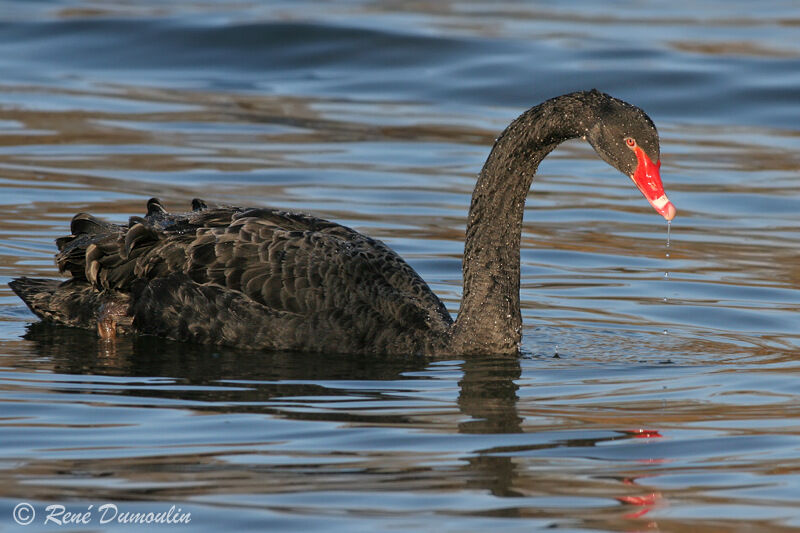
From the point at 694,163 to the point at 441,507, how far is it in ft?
34.1

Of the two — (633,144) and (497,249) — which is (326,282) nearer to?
(497,249)

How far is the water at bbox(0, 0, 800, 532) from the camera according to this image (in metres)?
6.27

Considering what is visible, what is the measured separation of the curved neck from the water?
0.20 m

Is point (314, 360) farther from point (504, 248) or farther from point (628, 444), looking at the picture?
point (628, 444)

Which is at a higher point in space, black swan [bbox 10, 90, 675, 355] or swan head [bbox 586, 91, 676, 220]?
swan head [bbox 586, 91, 676, 220]

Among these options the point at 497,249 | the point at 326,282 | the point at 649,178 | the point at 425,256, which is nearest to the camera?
the point at 649,178

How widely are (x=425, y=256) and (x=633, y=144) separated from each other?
12.5 ft

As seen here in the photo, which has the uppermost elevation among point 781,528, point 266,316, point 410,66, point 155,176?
point 410,66

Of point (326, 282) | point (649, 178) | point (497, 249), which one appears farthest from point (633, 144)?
point (326, 282)

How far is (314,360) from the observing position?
8680 millimetres

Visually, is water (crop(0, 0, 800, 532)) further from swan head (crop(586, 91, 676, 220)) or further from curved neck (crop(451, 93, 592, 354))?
swan head (crop(586, 91, 676, 220))

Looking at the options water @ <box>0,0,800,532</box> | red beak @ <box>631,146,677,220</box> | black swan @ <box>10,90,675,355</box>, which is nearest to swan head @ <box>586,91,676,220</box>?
red beak @ <box>631,146,677,220</box>

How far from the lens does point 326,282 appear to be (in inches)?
347

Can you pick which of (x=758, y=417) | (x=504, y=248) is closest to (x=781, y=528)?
(x=758, y=417)
